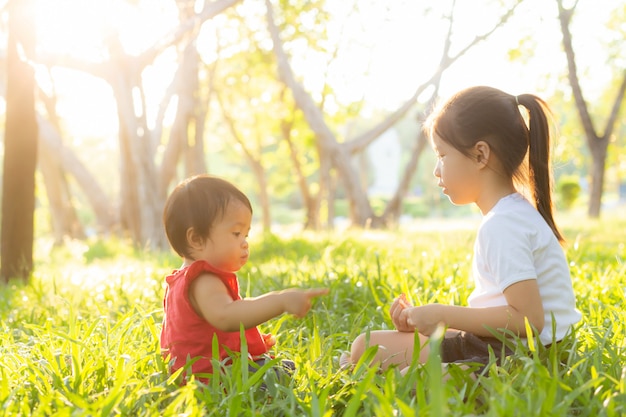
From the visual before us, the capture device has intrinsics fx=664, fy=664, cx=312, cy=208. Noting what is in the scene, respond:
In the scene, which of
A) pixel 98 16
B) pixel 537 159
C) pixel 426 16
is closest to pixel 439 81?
pixel 426 16

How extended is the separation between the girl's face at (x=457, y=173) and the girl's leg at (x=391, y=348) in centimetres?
56

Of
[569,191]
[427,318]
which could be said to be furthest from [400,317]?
[569,191]

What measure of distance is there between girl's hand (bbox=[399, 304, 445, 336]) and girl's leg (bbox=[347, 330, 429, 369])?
7.0 inches

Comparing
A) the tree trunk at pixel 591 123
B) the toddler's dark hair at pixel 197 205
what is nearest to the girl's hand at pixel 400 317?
the toddler's dark hair at pixel 197 205

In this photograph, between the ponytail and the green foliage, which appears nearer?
the ponytail

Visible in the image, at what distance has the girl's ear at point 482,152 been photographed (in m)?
2.36

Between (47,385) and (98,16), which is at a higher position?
(98,16)

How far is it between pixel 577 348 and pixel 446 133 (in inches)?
36.6

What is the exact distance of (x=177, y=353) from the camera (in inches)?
92.0

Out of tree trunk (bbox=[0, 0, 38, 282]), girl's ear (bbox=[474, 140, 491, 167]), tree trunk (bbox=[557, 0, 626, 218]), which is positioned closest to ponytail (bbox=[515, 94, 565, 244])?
girl's ear (bbox=[474, 140, 491, 167])

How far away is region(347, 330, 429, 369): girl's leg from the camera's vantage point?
2.48 meters

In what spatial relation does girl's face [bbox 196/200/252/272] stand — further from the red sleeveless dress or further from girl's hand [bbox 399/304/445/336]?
girl's hand [bbox 399/304/445/336]

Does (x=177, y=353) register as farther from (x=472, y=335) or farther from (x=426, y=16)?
(x=426, y=16)

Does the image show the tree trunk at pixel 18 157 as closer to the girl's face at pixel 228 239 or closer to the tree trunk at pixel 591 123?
the girl's face at pixel 228 239
